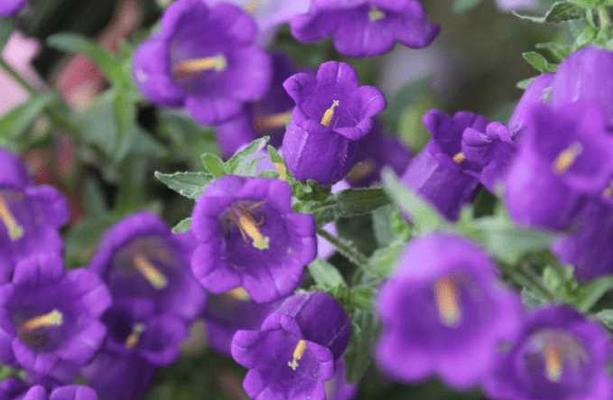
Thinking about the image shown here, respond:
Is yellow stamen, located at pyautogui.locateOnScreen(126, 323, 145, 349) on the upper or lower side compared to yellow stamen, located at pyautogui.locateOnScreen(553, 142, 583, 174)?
lower

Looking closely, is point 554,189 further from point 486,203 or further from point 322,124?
point 486,203

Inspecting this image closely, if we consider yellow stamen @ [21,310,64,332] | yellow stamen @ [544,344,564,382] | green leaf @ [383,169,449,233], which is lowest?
yellow stamen @ [21,310,64,332]

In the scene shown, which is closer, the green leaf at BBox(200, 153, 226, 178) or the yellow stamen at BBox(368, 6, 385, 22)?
the green leaf at BBox(200, 153, 226, 178)

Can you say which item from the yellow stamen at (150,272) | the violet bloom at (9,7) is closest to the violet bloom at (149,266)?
the yellow stamen at (150,272)

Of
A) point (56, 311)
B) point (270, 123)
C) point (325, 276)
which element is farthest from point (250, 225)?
point (270, 123)

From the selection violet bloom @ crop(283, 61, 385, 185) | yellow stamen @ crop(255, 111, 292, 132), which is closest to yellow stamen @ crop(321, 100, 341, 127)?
violet bloom @ crop(283, 61, 385, 185)

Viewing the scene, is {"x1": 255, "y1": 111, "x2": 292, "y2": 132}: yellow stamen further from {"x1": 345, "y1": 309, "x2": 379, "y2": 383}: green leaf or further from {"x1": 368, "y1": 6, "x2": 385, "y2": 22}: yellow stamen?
{"x1": 345, "y1": 309, "x2": 379, "y2": 383}: green leaf
